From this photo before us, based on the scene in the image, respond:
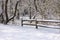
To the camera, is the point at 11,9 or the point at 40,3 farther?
the point at 11,9

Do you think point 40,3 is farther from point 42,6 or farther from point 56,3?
point 56,3

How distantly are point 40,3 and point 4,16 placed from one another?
289 inches

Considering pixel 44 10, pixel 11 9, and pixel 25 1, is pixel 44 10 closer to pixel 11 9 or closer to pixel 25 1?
pixel 25 1

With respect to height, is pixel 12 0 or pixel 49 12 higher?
pixel 12 0

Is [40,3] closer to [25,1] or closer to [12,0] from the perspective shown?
[25,1]

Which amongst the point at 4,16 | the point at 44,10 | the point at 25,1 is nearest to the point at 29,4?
the point at 25,1

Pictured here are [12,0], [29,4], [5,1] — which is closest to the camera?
[5,1]

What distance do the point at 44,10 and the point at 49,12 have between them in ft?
6.78

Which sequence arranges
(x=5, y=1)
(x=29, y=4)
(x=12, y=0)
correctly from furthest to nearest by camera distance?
(x=29, y=4)
(x=12, y=0)
(x=5, y=1)

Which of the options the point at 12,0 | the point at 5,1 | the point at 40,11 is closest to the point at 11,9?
the point at 12,0

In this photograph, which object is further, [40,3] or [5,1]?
[40,3]

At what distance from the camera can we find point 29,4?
27625 millimetres

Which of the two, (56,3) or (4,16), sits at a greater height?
(56,3)

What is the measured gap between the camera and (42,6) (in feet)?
87.2
